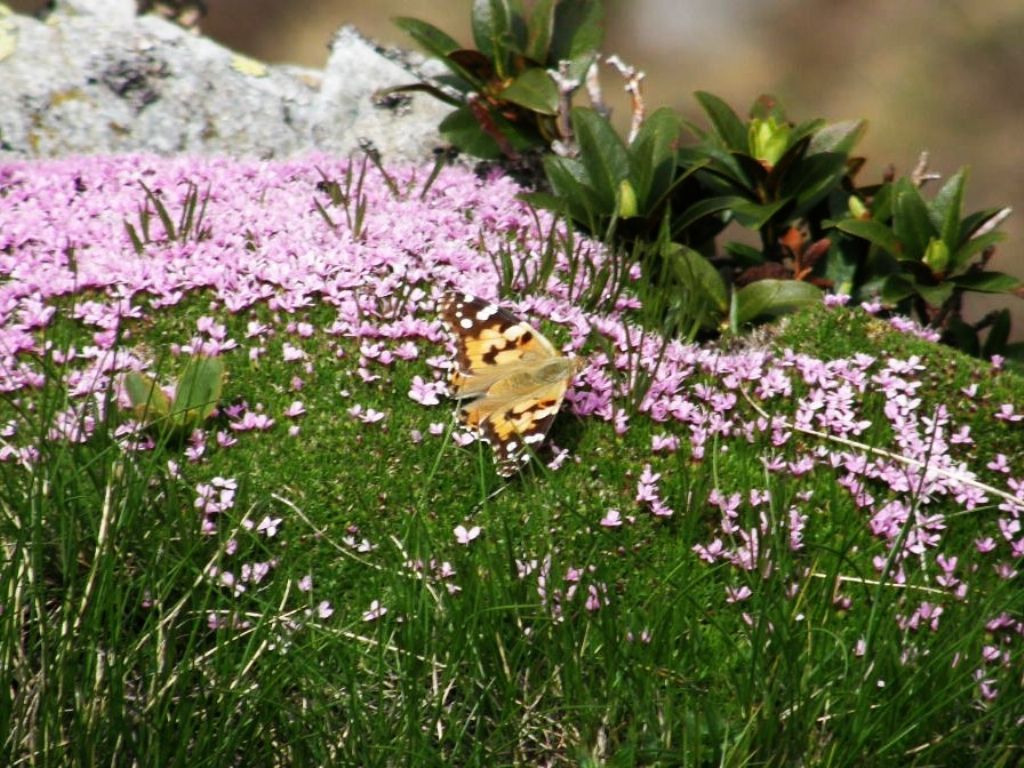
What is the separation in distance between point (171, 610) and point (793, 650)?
6.62ft

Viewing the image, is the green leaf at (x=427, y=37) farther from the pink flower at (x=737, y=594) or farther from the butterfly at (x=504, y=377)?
the pink flower at (x=737, y=594)

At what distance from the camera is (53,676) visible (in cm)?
353

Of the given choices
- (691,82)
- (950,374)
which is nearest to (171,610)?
(950,374)

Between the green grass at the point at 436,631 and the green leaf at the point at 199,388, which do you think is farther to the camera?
the green leaf at the point at 199,388

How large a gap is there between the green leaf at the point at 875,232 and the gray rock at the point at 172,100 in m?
2.82

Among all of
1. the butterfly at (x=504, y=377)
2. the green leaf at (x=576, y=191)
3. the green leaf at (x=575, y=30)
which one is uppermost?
the green leaf at (x=575, y=30)

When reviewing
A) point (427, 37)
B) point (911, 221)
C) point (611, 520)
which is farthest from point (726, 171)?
point (611, 520)

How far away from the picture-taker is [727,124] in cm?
667

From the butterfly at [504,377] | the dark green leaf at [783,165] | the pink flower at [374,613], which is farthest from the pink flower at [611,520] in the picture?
the dark green leaf at [783,165]

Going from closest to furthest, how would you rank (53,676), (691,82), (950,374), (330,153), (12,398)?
(53,676) < (12,398) < (950,374) < (330,153) < (691,82)

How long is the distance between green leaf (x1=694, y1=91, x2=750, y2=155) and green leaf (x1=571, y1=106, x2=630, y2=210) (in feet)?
2.13

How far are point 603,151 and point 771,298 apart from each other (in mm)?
1206

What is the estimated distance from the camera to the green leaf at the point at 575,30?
23.4 ft

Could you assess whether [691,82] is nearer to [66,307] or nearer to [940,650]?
[66,307]
